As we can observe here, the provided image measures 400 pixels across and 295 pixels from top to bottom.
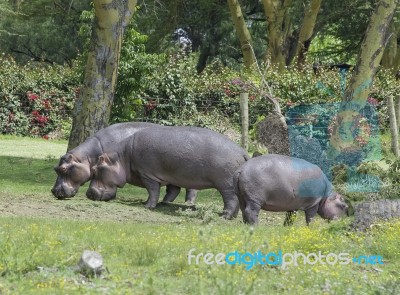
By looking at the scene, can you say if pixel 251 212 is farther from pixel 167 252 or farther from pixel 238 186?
pixel 167 252

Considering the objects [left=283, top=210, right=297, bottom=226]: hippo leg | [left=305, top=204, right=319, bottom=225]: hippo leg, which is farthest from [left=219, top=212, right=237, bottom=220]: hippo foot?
[left=305, top=204, right=319, bottom=225]: hippo leg

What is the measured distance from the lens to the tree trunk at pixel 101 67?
1673 cm

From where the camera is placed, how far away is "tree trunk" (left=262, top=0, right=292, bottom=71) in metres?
31.6

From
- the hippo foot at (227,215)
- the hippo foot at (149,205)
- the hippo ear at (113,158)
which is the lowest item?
the hippo foot at (149,205)

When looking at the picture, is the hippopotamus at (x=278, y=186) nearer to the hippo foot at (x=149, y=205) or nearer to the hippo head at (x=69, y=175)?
the hippo foot at (x=149, y=205)

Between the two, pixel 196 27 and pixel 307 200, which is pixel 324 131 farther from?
pixel 196 27

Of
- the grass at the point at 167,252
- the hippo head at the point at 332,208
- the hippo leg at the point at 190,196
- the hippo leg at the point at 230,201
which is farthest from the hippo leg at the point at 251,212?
the hippo leg at the point at 190,196

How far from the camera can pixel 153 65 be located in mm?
24891

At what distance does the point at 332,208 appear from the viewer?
12.7m

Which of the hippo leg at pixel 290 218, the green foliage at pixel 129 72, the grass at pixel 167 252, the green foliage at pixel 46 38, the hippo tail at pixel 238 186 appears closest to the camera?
the grass at pixel 167 252

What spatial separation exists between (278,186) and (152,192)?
258cm

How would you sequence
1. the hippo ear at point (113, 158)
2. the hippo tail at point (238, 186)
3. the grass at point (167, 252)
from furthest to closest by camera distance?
the hippo ear at point (113, 158), the hippo tail at point (238, 186), the grass at point (167, 252)

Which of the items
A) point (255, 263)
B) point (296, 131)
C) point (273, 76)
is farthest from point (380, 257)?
point (273, 76)

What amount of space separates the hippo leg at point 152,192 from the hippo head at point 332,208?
2664mm
